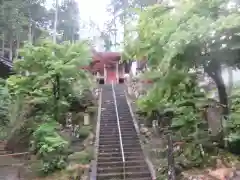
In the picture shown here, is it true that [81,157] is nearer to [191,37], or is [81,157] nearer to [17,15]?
[191,37]

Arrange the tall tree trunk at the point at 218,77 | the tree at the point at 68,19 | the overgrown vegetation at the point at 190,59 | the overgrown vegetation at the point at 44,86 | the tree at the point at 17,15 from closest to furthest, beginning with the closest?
the overgrown vegetation at the point at 190,59 → the tall tree trunk at the point at 218,77 → the overgrown vegetation at the point at 44,86 → the tree at the point at 17,15 → the tree at the point at 68,19

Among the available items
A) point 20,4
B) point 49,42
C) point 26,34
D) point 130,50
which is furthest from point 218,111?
point 26,34

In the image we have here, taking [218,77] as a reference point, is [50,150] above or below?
below

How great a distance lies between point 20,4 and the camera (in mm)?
29156

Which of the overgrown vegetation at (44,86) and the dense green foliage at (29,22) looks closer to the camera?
the overgrown vegetation at (44,86)

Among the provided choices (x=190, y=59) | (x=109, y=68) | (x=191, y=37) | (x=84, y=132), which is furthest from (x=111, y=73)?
(x=191, y=37)

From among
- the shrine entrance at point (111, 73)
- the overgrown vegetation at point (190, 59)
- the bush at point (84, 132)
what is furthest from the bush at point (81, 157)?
the shrine entrance at point (111, 73)

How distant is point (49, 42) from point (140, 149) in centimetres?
755

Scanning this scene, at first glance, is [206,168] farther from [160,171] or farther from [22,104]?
[22,104]

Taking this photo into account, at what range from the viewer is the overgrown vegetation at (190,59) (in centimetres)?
1073

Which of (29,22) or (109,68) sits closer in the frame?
(29,22)

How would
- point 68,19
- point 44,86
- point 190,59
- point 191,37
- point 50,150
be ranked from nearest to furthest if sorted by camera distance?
point 191,37 → point 190,59 → point 50,150 → point 44,86 → point 68,19

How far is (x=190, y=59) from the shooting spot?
460 inches

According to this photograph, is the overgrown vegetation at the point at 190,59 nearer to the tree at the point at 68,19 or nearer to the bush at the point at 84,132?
the bush at the point at 84,132
